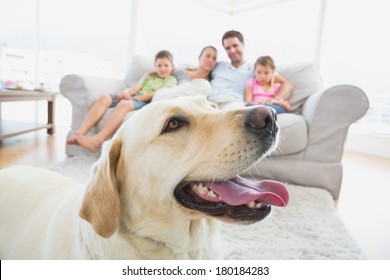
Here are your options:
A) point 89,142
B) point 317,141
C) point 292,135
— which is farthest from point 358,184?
point 89,142

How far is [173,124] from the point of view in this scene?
2.31 ft

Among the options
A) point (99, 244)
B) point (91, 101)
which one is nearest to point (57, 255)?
point (99, 244)

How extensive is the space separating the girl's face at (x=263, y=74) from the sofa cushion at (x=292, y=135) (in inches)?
22.4

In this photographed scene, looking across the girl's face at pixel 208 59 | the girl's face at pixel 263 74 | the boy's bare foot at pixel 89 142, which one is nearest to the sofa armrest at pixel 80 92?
the boy's bare foot at pixel 89 142

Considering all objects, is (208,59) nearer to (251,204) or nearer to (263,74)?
(263,74)

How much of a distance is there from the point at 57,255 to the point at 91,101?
1.73 m

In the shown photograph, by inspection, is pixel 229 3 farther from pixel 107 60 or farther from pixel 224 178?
pixel 224 178

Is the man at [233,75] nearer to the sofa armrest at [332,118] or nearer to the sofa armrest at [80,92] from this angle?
the sofa armrest at [332,118]

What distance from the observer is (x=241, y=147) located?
0.63 meters

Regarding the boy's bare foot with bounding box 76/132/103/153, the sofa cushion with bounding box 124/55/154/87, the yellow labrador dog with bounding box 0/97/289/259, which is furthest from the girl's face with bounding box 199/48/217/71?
the yellow labrador dog with bounding box 0/97/289/259

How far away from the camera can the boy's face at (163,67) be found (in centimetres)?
A: 257

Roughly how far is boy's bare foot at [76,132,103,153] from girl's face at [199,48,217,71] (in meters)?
1.18

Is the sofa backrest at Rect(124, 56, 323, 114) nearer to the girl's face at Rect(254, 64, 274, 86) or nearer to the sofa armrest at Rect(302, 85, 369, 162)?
the girl's face at Rect(254, 64, 274, 86)

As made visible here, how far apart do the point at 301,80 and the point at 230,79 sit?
60 cm
